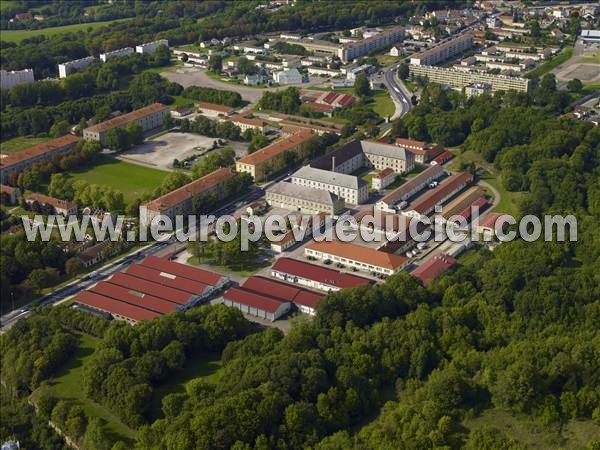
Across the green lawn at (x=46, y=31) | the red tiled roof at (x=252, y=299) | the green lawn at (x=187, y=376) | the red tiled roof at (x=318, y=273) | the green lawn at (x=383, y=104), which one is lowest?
the green lawn at (x=383, y=104)

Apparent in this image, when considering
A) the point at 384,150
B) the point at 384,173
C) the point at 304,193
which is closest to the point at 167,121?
the point at 384,150

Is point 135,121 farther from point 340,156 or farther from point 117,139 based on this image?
point 340,156

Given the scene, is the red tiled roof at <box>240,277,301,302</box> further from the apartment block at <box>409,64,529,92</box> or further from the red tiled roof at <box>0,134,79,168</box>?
the apartment block at <box>409,64,529,92</box>

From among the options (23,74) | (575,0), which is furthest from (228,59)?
(575,0)

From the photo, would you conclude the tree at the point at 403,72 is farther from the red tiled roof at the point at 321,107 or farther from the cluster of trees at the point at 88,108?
the cluster of trees at the point at 88,108

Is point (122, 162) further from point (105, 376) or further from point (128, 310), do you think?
point (105, 376)

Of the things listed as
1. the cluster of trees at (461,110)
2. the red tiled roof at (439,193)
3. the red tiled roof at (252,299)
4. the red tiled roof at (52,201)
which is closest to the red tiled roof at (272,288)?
the red tiled roof at (252,299)
